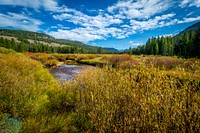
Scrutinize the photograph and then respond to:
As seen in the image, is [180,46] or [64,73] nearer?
[64,73]

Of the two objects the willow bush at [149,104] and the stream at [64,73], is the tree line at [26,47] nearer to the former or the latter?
the stream at [64,73]

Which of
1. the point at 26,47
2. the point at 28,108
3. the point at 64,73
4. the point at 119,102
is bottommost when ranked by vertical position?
the point at 64,73

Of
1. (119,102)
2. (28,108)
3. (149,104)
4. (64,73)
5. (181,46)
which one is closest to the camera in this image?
(149,104)

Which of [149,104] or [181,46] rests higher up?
[181,46]

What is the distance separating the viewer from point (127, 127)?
14.2ft

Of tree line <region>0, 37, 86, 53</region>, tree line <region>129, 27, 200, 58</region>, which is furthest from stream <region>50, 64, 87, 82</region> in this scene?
tree line <region>0, 37, 86, 53</region>

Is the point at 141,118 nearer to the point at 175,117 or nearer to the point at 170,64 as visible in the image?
the point at 175,117

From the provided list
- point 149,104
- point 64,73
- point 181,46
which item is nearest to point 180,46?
point 181,46

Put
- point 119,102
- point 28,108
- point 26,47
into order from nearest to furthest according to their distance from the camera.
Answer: point 119,102 < point 28,108 < point 26,47

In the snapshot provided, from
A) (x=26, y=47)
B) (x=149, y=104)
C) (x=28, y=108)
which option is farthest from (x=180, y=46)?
(x=26, y=47)

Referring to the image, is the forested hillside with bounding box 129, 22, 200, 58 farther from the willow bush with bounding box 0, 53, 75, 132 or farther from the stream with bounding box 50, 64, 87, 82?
the willow bush with bounding box 0, 53, 75, 132

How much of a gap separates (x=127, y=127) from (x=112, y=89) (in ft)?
4.63

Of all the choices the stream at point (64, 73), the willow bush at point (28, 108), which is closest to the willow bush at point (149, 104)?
the willow bush at point (28, 108)

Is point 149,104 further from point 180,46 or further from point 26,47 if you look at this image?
point 26,47
